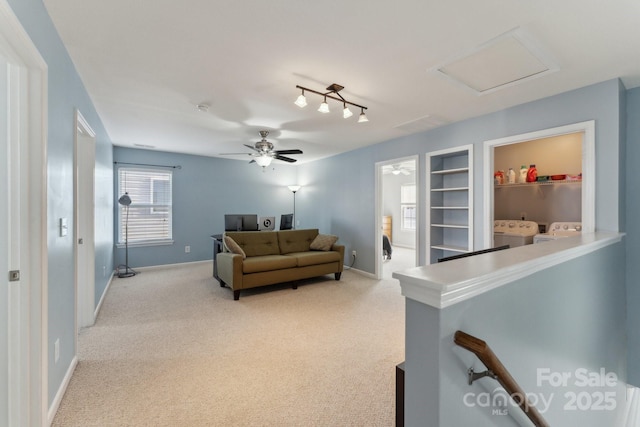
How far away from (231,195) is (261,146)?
2708 millimetres

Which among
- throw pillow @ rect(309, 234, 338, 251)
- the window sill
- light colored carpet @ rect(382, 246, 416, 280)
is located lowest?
light colored carpet @ rect(382, 246, 416, 280)

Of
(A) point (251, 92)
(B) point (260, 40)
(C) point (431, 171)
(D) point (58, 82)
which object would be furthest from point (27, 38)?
(C) point (431, 171)

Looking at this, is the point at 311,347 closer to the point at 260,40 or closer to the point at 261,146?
the point at 260,40

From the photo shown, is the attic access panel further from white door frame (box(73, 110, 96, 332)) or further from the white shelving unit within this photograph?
white door frame (box(73, 110, 96, 332))

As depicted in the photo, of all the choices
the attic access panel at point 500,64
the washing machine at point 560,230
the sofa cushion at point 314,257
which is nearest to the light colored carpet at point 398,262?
the sofa cushion at point 314,257

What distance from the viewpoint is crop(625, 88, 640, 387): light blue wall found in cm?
260

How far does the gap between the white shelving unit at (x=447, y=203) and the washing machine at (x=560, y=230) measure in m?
0.84

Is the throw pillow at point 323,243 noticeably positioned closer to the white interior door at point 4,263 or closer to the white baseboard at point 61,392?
the white baseboard at point 61,392

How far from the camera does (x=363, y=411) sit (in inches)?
70.8

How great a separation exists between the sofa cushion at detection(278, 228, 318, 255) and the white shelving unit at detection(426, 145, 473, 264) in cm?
210

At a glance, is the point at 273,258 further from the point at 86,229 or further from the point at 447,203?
the point at 447,203

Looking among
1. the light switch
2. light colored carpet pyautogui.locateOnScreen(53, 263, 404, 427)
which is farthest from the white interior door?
the light switch

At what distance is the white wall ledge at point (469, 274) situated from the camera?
0.86 m

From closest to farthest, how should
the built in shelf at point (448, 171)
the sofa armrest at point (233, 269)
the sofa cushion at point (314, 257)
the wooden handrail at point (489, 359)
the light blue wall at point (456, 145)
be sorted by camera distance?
the wooden handrail at point (489, 359) < the light blue wall at point (456, 145) < the built in shelf at point (448, 171) < the sofa armrest at point (233, 269) < the sofa cushion at point (314, 257)
